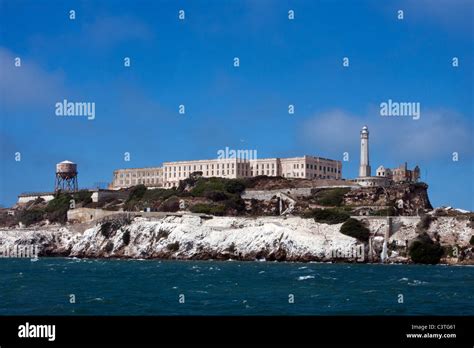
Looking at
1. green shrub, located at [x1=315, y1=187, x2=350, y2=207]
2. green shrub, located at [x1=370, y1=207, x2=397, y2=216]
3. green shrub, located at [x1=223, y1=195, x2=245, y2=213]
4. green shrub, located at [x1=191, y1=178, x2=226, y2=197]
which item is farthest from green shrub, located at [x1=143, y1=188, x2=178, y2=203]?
green shrub, located at [x1=370, y1=207, x2=397, y2=216]

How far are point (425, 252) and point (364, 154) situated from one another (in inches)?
1789

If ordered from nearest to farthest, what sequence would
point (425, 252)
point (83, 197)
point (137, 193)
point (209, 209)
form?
1. point (425, 252)
2. point (209, 209)
3. point (137, 193)
4. point (83, 197)

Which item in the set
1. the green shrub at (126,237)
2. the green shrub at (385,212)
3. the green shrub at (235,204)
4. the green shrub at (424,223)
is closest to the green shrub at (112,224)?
the green shrub at (126,237)

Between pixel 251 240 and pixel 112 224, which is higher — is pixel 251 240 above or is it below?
below

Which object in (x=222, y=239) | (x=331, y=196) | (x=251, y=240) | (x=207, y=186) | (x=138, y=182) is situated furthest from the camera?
(x=138, y=182)

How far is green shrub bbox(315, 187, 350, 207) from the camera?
9681 cm

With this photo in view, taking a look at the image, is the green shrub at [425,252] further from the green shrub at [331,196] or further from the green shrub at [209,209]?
the green shrub at [209,209]

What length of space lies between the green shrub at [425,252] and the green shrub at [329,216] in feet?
29.6

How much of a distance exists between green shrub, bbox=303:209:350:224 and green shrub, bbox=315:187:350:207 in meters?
12.2

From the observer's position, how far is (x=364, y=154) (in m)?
118

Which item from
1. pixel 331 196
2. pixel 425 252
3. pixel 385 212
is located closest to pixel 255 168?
pixel 331 196

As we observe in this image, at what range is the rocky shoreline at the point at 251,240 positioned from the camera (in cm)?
7594

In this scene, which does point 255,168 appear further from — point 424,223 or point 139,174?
point 424,223
